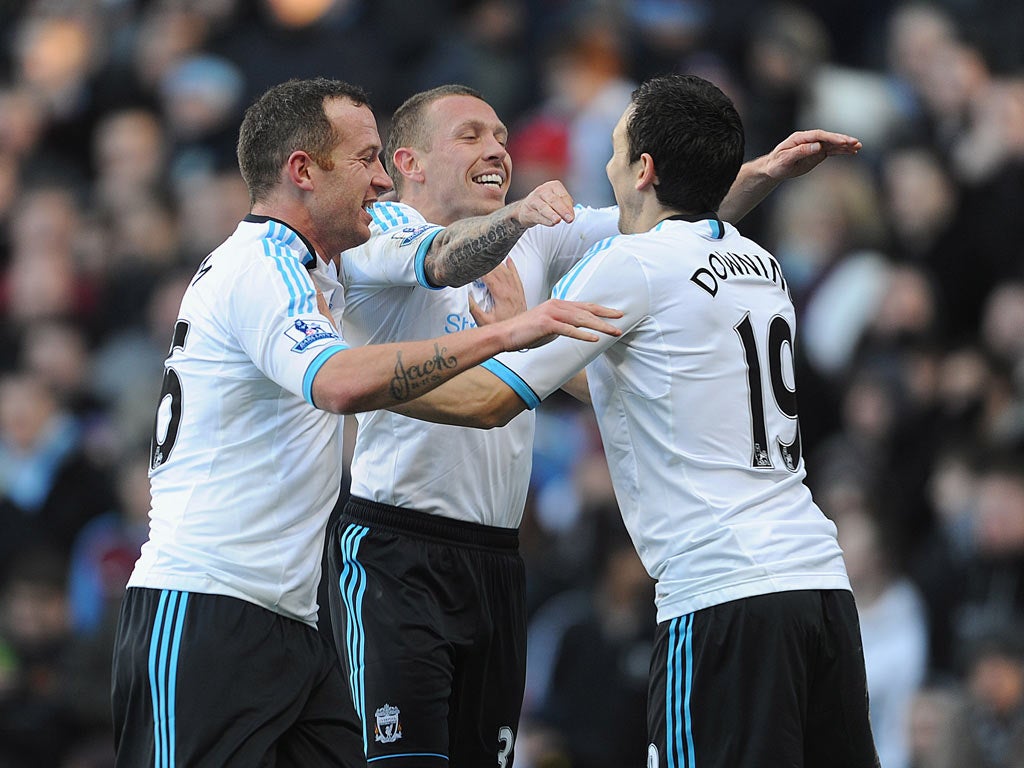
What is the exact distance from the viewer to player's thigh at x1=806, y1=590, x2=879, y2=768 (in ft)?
17.7

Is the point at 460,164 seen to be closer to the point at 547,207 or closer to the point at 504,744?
the point at 547,207

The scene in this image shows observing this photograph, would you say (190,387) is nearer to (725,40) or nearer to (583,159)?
(583,159)

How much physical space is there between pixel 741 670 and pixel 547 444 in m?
6.31

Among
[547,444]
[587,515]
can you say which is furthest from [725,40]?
[587,515]

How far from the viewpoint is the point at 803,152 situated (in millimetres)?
6238

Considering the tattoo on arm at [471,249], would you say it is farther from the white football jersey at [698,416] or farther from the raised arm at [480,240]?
the white football jersey at [698,416]

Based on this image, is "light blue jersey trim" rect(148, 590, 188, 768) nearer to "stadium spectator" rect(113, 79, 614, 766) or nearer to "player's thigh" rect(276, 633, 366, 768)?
"stadium spectator" rect(113, 79, 614, 766)

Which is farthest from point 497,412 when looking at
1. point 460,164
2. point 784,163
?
point 784,163

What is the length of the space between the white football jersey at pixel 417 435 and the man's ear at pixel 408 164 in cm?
25

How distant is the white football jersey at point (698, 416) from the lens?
536cm

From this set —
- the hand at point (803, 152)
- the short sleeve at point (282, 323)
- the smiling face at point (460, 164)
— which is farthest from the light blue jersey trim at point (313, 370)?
the hand at point (803, 152)

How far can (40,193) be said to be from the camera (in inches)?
558

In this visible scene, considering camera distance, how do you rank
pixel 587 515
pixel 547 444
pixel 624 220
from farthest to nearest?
1. pixel 547 444
2. pixel 587 515
3. pixel 624 220

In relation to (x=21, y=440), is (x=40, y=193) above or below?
above
